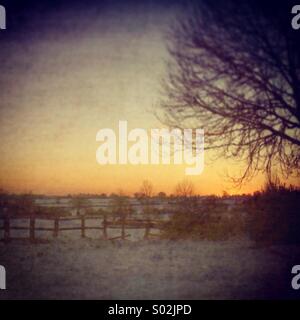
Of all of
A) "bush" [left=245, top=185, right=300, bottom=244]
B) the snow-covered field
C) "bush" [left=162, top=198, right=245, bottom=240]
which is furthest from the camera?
"bush" [left=162, top=198, right=245, bottom=240]

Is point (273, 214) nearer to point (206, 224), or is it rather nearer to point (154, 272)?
point (206, 224)

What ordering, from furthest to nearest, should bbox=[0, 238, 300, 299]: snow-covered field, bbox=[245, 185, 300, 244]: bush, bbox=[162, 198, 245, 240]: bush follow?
bbox=[162, 198, 245, 240]: bush, bbox=[245, 185, 300, 244]: bush, bbox=[0, 238, 300, 299]: snow-covered field

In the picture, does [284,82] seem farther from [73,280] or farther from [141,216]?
[73,280]

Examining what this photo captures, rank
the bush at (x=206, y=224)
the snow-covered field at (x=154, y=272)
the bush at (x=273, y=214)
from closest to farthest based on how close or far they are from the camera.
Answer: the snow-covered field at (x=154, y=272)
the bush at (x=273, y=214)
the bush at (x=206, y=224)

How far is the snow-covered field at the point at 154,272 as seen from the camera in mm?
5344

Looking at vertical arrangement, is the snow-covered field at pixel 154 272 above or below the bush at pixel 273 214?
below

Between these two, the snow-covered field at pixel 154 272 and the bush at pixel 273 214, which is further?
the bush at pixel 273 214

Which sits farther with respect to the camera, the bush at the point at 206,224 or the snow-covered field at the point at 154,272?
the bush at the point at 206,224

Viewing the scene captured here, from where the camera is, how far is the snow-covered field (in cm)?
534

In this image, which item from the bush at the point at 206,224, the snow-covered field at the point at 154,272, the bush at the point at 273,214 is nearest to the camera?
the snow-covered field at the point at 154,272

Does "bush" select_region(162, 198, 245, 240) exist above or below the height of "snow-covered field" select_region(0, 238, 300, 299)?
above

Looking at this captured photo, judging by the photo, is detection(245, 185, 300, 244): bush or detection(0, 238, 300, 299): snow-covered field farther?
detection(245, 185, 300, 244): bush

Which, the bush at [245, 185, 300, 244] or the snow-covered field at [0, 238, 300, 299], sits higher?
the bush at [245, 185, 300, 244]
